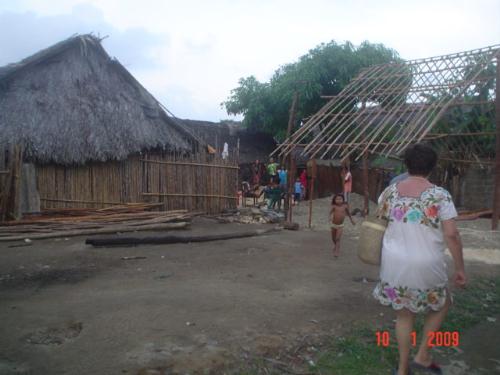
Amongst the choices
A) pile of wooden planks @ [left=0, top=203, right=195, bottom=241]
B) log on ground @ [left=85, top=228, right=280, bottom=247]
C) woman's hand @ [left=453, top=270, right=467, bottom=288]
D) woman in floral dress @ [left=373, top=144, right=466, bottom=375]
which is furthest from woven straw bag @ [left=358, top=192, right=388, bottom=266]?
pile of wooden planks @ [left=0, top=203, right=195, bottom=241]

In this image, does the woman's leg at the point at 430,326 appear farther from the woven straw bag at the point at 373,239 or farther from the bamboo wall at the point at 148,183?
the bamboo wall at the point at 148,183

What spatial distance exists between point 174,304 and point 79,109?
879 cm

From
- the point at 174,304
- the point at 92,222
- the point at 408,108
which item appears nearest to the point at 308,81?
the point at 408,108

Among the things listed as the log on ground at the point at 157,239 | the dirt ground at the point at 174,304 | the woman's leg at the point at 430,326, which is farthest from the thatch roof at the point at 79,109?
the woman's leg at the point at 430,326

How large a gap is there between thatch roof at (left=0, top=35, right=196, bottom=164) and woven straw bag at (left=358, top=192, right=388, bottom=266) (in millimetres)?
9391

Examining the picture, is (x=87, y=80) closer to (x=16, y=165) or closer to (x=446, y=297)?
(x=16, y=165)

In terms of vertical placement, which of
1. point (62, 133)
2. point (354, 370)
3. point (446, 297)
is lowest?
point (354, 370)

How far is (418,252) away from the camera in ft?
10.2

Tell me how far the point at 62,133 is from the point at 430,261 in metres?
10.3

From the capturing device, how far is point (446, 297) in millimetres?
3227

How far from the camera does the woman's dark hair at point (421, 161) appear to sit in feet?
10.8

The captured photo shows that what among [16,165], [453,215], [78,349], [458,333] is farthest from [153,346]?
[16,165]

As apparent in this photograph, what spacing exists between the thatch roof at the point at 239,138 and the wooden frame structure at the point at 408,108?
383 inches

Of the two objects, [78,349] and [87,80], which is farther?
[87,80]
